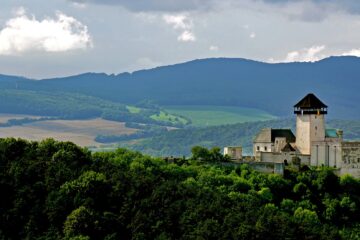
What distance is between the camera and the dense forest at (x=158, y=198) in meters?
62.8

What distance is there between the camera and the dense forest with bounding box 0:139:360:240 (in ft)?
206

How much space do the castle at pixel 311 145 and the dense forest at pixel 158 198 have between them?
7.24 feet

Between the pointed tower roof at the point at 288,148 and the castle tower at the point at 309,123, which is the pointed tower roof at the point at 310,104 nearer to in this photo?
the castle tower at the point at 309,123

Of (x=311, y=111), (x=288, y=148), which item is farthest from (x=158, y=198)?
(x=311, y=111)

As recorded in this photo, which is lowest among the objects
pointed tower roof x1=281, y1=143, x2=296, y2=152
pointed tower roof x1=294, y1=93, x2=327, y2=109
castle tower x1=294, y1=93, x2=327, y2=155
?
pointed tower roof x1=281, y1=143, x2=296, y2=152

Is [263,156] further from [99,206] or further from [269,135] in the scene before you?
[99,206]

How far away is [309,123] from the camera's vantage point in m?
79.9

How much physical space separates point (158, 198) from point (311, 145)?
17900 millimetres

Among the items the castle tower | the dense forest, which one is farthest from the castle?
the dense forest

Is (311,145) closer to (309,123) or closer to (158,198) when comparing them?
(309,123)

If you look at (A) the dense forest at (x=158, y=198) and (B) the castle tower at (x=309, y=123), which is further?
(B) the castle tower at (x=309, y=123)

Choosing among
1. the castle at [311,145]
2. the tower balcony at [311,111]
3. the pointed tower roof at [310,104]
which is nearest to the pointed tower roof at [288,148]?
the castle at [311,145]

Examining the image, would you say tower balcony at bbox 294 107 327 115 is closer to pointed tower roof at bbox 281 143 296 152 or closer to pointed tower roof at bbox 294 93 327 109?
pointed tower roof at bbox 294 93 327 109

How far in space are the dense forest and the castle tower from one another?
421 centimetres
